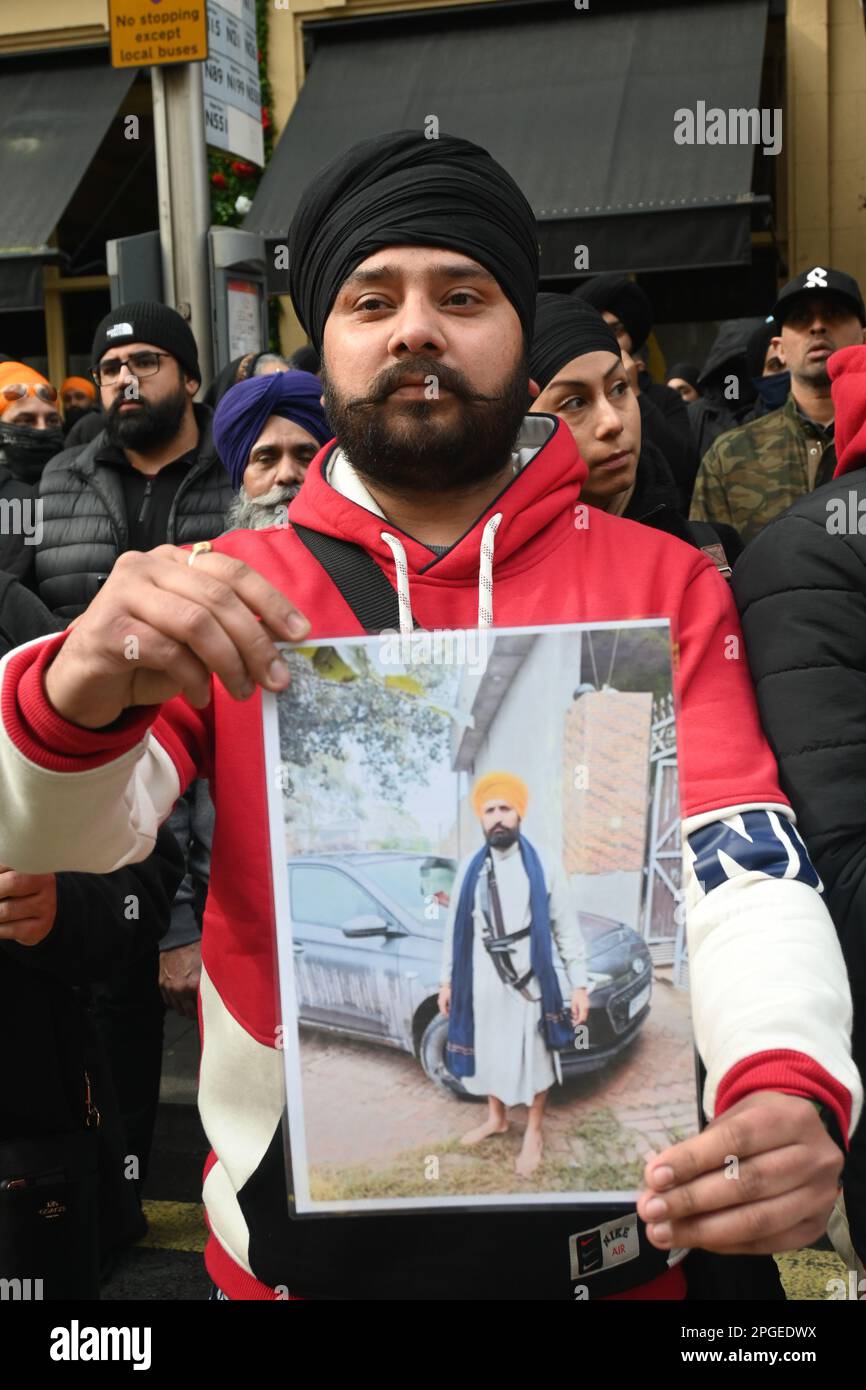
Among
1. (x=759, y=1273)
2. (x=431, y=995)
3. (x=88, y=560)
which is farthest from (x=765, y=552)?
(x=88, y=560)

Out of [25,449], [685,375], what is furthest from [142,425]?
[685,375]

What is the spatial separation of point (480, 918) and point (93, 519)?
149 inches

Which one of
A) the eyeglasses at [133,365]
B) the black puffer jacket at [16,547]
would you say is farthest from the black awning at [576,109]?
the black puffer jacket at [16,547]

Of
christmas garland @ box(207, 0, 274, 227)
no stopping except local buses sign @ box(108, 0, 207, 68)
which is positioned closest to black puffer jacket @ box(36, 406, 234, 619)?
no stopping except local buses sign @ box(108, 0, 207, 68)

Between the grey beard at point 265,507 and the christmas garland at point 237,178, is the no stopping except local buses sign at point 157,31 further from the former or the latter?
the christmas garland at point 237,178

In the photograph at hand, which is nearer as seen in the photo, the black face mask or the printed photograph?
the printed photograph

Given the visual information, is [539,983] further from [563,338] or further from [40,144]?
[40,144]

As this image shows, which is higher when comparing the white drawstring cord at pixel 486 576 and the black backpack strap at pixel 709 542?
the black backpack strap at pixel 709 542

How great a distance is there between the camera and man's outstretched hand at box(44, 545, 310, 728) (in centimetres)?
131

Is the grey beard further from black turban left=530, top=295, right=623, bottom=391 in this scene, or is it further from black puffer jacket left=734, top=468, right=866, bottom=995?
black puffer jacket left=734, top=468, right=866, bottom=995

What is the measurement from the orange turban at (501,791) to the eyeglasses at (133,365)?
4.18 metres

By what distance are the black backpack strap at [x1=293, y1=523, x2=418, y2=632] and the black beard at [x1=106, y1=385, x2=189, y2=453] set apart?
141 inches

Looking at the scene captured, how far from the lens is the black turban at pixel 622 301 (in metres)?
5.46

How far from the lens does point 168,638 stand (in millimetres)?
1314
